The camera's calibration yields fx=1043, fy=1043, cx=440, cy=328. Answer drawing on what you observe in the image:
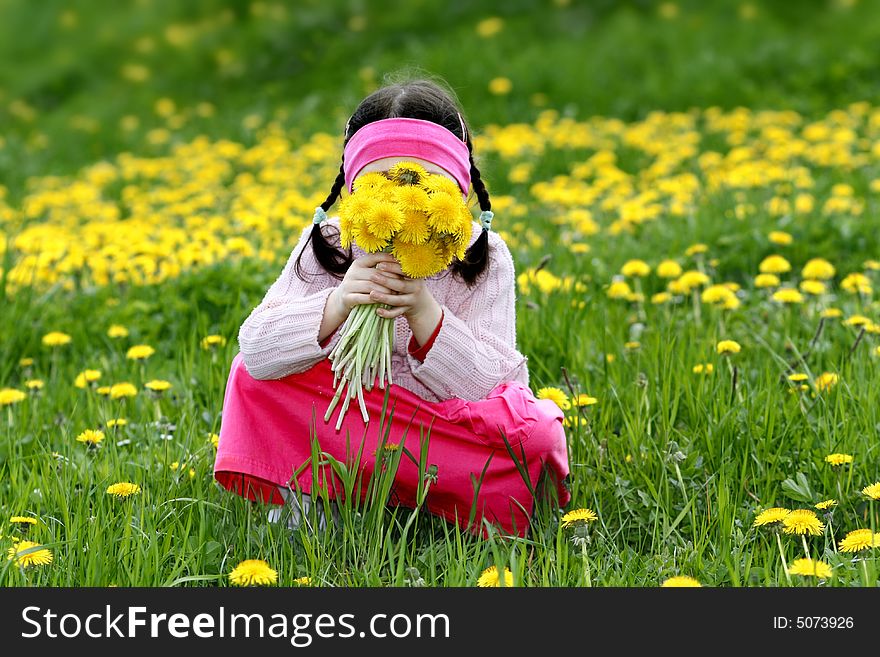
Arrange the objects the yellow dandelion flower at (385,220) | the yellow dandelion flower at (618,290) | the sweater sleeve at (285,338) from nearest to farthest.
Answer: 1. the yellow dandelion flower at (385,220)
2. the sweater sleeve at (285,338)
3. the yellow dandelion flower at (618,290)

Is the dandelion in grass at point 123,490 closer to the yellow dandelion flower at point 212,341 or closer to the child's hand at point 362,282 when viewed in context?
the child's hand at point 362,282

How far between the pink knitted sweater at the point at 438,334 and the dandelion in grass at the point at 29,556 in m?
0.54

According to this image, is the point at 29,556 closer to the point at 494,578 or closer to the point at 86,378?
the point at 494,578

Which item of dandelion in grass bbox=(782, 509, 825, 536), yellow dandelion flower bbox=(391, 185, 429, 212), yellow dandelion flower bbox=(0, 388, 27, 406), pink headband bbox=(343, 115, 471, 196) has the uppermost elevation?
pink headband bbox=(343, 115, 471, 196)

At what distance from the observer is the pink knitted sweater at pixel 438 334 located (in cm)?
212

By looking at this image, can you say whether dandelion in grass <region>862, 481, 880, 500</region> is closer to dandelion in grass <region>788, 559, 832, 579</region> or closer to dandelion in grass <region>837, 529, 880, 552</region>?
dandelion in grass <region>837, 529, 880, 552</region>

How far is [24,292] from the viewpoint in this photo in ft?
12.0

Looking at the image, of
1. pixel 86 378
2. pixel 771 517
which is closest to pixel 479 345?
pixel 771 517

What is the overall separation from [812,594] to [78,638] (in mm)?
1216

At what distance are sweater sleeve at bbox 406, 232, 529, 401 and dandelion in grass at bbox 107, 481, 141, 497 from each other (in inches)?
24.4

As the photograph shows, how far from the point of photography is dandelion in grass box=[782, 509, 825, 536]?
190 cm

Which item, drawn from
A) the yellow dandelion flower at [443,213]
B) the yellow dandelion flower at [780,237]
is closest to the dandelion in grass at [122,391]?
the yellow dandelion flower at [443,213]

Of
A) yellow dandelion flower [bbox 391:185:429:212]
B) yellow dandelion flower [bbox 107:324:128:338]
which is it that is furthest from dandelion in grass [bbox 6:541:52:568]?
yellow dandelion flower [bbox 107:324:128:338]

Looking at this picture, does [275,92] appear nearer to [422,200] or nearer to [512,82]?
[512,82]
